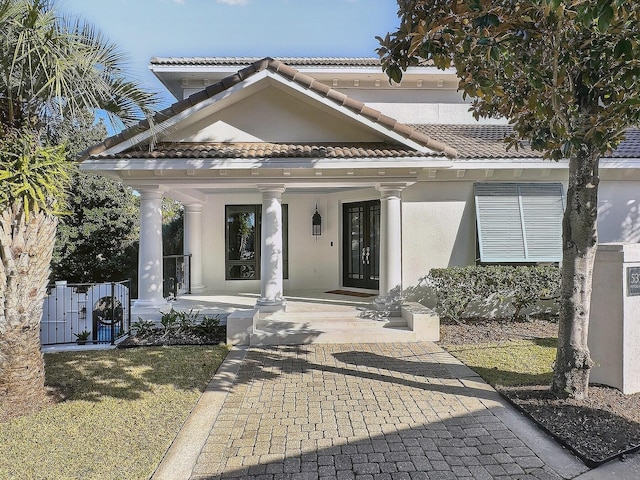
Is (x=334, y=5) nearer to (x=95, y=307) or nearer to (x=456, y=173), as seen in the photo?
(x=456, y=173)

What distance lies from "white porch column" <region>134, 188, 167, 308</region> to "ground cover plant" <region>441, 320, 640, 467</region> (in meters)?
6.96

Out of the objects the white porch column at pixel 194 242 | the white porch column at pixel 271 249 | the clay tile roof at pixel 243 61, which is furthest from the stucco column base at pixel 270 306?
the clay tile roof at pixel 243 61

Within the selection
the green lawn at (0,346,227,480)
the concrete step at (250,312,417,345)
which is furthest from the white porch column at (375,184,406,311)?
the green lawn at (0,346,227,480)

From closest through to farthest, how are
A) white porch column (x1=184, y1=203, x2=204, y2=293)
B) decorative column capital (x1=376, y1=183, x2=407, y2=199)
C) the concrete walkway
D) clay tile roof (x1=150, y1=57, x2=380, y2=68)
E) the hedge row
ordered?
the concrete walkway → decorative column capital (x1=376, y1=183, x2=407, y2=199) → the hedge row → white porch column (x1=184, y1=203, x2=204, y2=293) → clay tile roof (x1=150, y1=57, x2=380, y2=68)

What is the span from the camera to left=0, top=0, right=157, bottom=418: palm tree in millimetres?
4840

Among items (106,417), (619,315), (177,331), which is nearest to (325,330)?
(177,331)

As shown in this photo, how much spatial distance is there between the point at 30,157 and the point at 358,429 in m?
5.40

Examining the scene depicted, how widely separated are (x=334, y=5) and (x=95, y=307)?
402 inches

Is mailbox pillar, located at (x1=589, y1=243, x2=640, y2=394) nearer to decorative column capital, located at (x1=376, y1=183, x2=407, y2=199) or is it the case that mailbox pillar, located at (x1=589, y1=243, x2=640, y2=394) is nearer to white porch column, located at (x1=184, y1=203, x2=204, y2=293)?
decorative column capital, located at (x1=376, y1=183, x2=407, y2=199)

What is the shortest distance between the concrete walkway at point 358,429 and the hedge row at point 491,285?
9.87ft

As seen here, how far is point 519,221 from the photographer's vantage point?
10.9m

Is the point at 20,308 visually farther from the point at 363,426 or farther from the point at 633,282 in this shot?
the point at 633,282

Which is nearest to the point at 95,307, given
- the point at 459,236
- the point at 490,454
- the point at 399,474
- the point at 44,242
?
the point at 44,242

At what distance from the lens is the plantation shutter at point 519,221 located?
10.6 meters
